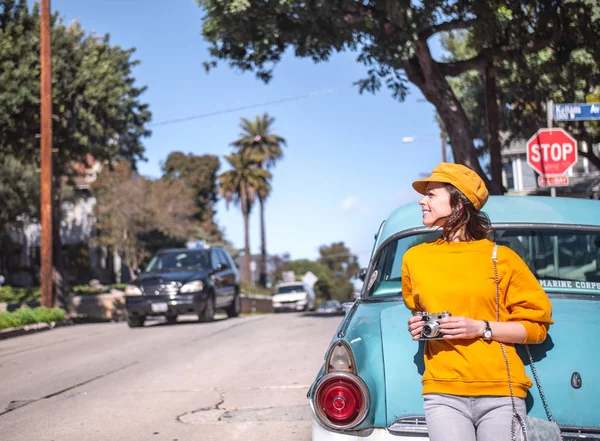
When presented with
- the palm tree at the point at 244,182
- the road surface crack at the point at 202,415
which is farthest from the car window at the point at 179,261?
the palm tree at the point at 244,182

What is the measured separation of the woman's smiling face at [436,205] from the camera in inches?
126

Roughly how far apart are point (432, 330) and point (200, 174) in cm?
7224

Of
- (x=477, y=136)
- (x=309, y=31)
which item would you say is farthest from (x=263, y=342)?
(x=477, y=136)

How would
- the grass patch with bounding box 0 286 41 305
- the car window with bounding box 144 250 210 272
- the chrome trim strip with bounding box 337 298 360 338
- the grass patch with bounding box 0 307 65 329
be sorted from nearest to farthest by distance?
the chrome trim strip with bounding box 337 298 360 338 < the grass patch with bounding box 0 307 65 329 < the car window with bounding box 144 250 210 272 < the grass patch with bounding box 0 286 41 305

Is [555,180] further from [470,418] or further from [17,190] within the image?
[17,190]

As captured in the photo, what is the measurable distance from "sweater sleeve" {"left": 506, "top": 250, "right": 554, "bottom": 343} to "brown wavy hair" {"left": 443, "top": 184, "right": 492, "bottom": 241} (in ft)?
0.53

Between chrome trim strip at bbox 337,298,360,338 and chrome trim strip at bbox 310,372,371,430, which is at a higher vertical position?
chrome trim strip at bbox 337,298,360,338

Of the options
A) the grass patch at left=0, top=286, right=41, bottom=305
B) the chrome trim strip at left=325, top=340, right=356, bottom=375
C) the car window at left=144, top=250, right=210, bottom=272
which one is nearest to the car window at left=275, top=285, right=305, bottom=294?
the grass patch at left=0, top=286, right=41, bottom=305

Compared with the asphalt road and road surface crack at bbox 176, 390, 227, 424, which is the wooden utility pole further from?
road surface crack at bbox 176, 390, 227, 424

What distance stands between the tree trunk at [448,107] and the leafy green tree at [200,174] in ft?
181

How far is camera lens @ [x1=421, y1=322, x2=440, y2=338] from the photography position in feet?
9.75

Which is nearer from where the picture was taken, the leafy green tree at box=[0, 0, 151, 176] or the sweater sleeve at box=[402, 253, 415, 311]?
the sweater sleeve at box=[402, 253, 415, 311]

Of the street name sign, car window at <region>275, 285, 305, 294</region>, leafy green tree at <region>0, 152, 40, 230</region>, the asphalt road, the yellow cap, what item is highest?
leafy green tree at <region>0, 152, 40, 230</region>

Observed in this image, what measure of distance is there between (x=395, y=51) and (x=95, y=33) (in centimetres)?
1475
